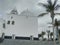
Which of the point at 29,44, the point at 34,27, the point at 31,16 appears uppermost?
the point at 31,16

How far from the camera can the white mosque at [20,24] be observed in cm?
6386

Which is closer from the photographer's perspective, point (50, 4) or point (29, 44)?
point (50, 4)

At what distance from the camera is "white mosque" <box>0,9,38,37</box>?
2514 inches

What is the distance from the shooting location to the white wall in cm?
6412

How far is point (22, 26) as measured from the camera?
65438 mm

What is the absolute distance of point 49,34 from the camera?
73.1 m

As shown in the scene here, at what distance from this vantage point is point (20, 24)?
2559 inches

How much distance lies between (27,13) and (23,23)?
4817 millimetres

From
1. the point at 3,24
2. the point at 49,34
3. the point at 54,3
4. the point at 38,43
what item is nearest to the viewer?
the point at 54,3

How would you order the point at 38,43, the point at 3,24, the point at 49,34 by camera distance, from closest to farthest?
the point at 38,43 → the point at 3,24 → the point at 49,34

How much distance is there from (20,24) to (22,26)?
1226 millimetres

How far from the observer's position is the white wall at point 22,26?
64.1m

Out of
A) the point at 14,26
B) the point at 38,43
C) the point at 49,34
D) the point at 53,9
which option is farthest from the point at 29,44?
the point at 49,34

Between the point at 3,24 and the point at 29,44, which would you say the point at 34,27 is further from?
the point at 29,44
